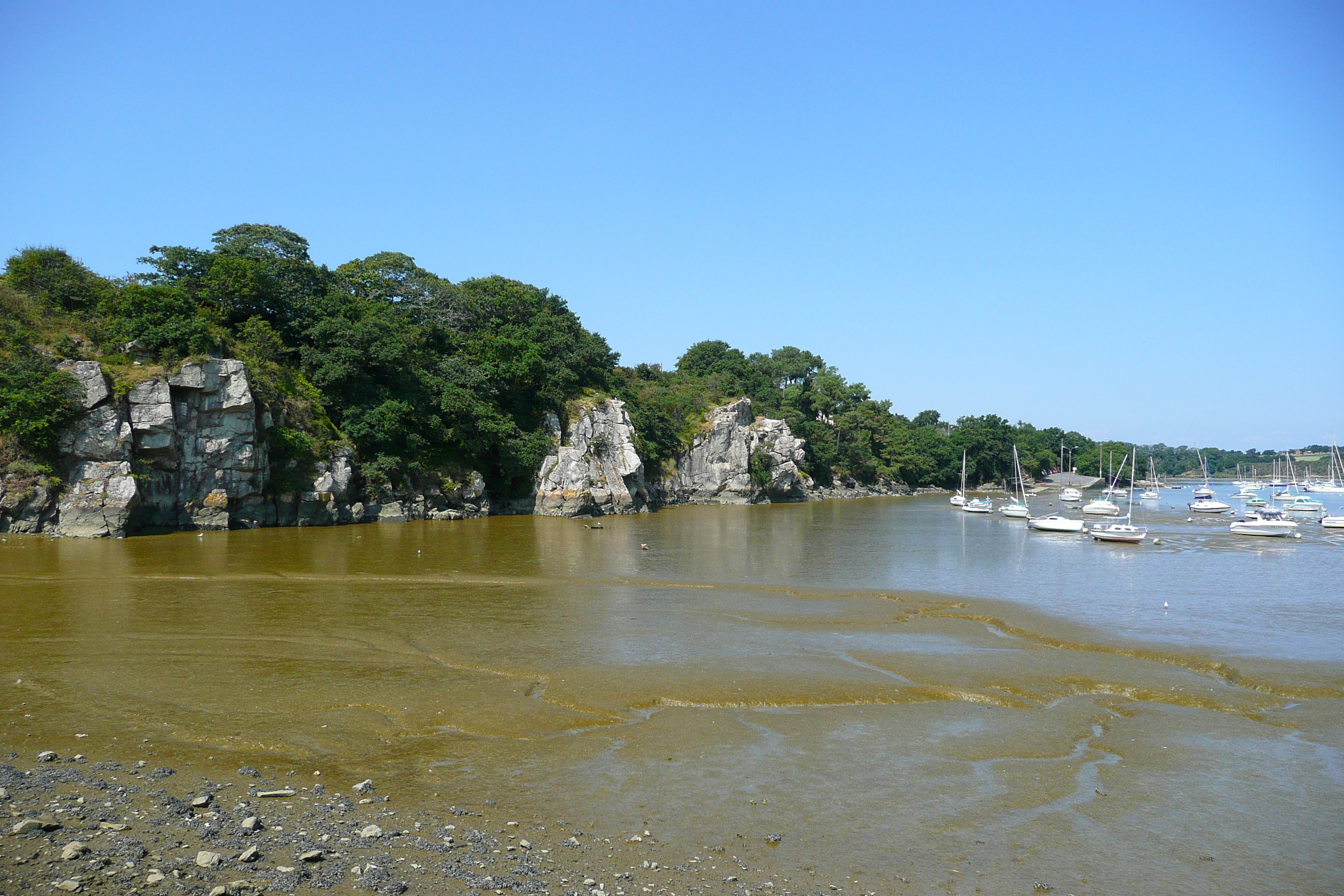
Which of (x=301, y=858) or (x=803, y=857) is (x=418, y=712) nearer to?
(x=301, y=858)

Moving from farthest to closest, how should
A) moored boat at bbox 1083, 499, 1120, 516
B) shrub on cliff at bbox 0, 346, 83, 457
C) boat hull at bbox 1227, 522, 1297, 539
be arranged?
moored boat at bbox 1083, 499, 1120, 516 → boat hull at bbox 1227, 522, 1297, 539 → shrub on cliff at bbox 0, 346, 83, 457

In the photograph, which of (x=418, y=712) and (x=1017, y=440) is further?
(x=1017, y=440)

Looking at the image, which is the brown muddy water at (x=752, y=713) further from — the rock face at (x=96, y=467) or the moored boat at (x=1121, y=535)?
the moored boat at (x=1121, y=535)

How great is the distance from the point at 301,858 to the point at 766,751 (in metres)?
5.90

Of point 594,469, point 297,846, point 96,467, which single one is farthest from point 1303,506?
point 96,467

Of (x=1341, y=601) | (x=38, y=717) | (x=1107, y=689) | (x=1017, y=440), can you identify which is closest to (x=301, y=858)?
(x=38, y=717)

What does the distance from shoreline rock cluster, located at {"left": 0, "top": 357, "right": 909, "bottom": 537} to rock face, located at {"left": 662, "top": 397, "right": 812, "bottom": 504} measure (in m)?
16.7

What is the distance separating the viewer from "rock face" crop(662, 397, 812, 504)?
234 feet

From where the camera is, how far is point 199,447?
35469 mm

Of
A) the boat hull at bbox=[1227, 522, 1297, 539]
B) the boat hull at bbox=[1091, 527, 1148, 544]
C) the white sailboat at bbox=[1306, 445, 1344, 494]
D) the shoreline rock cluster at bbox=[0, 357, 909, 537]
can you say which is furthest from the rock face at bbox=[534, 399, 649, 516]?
the white sailboat at bbox=[1306, 445, 1344, 494]

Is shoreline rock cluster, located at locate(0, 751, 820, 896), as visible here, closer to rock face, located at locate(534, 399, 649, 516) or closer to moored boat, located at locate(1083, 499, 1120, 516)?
rock face, located at locate(534, 399, 649, 516)

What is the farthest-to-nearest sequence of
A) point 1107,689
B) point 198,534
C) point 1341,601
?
point 198,534 → point 1341,601 → point 1107,689

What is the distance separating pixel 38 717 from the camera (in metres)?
10.9

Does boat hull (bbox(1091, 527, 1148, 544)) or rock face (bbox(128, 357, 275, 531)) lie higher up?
rock face (bbox(128, 357, 275, 531))
